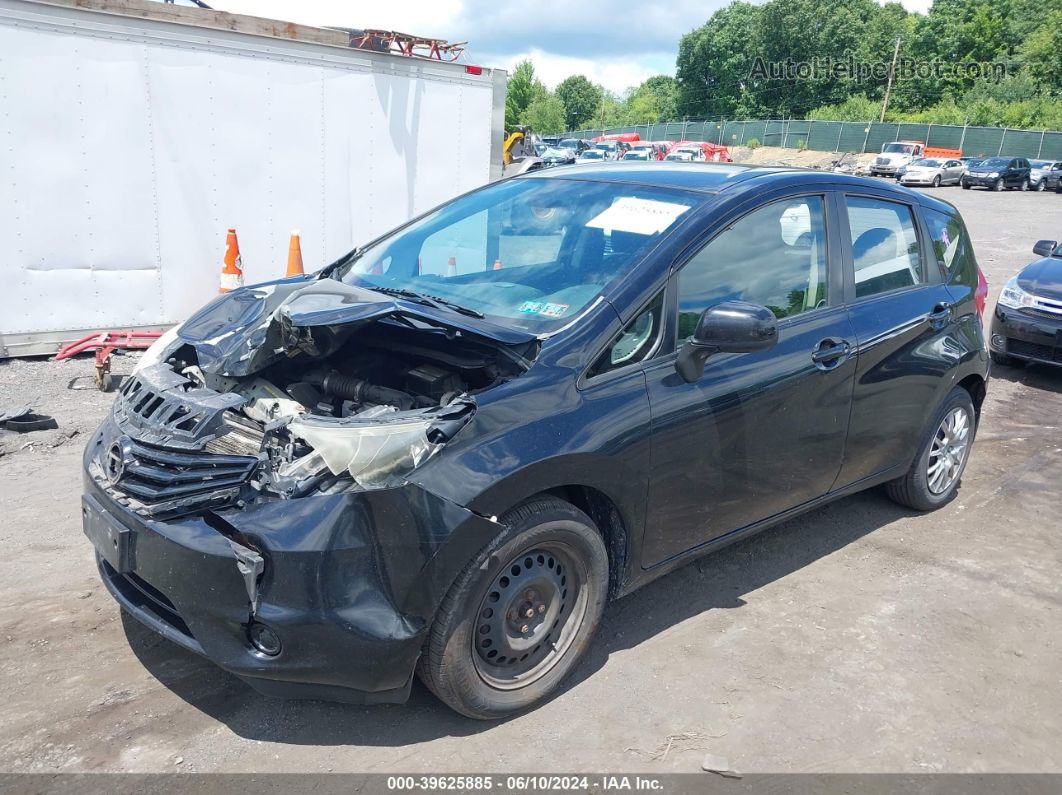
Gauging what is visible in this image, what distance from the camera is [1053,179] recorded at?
120ft

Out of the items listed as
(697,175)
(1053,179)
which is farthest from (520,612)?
(1053,179)

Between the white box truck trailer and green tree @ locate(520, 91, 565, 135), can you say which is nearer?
the white box truck trailer

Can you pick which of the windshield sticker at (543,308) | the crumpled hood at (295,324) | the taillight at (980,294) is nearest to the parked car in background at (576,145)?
the taillight at (980,294)

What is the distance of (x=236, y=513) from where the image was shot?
2631 millimetres

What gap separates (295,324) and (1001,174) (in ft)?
131

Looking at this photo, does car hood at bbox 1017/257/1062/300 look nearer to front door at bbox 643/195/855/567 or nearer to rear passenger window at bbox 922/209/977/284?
rear passenger window at bbox 922/209/977/284

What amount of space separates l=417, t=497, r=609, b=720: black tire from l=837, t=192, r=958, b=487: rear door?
1.70m

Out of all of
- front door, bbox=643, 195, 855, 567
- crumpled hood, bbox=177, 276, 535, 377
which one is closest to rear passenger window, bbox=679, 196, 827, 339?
front door, bbox=643, 195, 855, 567

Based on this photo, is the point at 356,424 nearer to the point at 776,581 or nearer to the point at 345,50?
the point at 776,581

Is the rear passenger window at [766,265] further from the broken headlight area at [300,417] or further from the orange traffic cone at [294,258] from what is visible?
the orange traffic cone at [294,258]

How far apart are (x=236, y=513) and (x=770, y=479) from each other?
2.24 meters

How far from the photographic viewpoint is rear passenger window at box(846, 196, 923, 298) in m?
4.22

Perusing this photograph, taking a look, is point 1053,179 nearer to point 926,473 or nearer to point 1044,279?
point 1044,279

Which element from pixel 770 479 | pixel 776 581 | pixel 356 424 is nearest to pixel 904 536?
pixel 776 581
